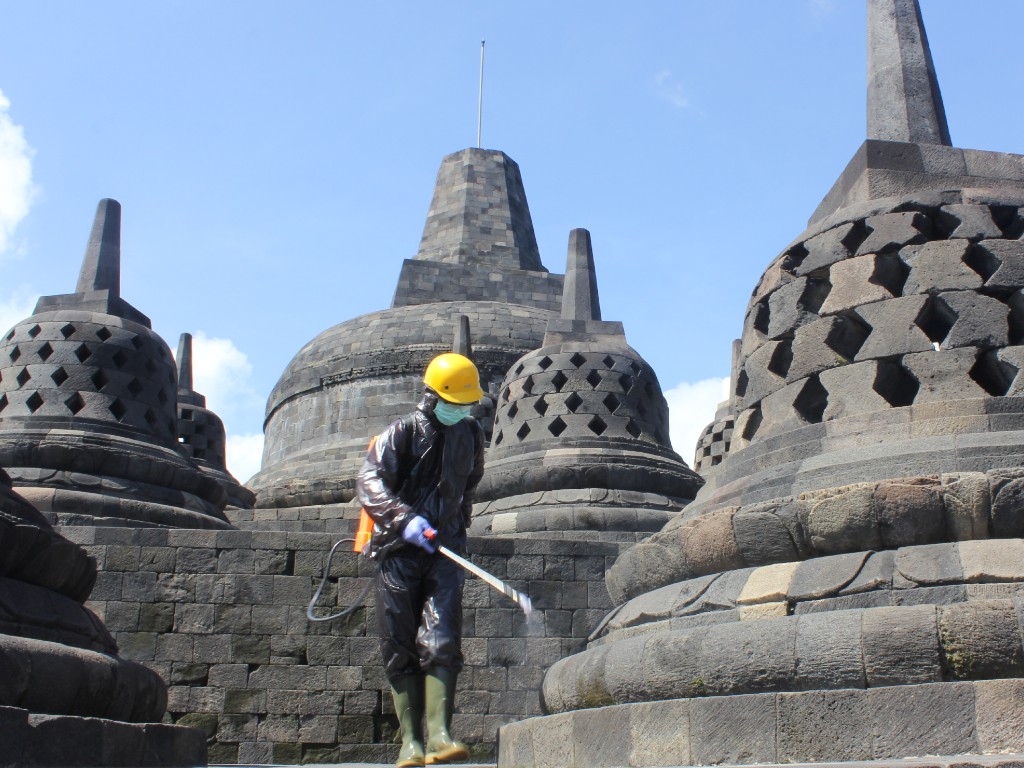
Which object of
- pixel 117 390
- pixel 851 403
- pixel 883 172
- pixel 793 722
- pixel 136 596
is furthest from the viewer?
pixel 117 390

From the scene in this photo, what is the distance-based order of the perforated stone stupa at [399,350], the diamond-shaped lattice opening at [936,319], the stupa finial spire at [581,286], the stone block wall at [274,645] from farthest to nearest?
1. the perforated stone stupa at [399,350]
2. the stupa finial spire at [581,286]
3. the stone block wall at [274,645]
4. the diamond-shaped lattice opening at [936,319]

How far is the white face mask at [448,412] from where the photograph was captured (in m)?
5.95

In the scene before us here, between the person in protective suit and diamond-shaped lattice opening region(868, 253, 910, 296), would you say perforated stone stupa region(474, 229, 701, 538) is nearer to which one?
diamond-shaped lattice opening region(868, 253, 910, 296)

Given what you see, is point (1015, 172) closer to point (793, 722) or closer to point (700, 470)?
point (793, 722)

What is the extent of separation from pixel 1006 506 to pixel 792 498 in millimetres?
919

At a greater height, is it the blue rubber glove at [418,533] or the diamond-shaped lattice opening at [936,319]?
the diamond-shaped lattice opening at [936,319]

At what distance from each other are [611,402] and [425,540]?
877 centimetres

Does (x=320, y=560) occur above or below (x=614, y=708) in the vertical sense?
above

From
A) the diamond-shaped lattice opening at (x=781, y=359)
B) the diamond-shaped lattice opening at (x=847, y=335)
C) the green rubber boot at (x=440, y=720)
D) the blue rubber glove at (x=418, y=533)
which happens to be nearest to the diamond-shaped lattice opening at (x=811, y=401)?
the diamond-shaped lattice opening at (x=847, y=335)

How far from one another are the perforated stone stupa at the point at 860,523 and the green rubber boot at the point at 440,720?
0.58 m

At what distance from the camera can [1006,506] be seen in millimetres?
5324

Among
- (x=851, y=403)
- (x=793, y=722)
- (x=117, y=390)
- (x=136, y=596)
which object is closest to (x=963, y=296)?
(x=851, y=403)

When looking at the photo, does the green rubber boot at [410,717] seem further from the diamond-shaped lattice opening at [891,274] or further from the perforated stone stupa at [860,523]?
the diamond-shaped lattice opening at [891,274]

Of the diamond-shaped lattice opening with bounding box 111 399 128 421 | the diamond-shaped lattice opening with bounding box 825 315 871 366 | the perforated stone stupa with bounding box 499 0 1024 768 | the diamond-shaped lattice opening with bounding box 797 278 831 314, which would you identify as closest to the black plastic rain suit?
the perforated stone stupa with bounding box 499 0 1024 768
